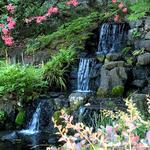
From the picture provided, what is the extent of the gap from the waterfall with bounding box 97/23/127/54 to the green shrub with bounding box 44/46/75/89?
1190 mm

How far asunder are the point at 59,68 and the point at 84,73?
66 cm

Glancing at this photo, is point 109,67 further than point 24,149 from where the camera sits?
Yes

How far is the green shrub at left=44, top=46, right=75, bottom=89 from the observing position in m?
10.1

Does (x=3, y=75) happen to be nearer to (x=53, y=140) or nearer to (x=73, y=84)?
(x=73, y=84)

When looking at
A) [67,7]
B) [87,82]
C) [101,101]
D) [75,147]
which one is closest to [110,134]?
[75,147]

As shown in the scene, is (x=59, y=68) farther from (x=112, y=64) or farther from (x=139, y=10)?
(x=139, y=10)

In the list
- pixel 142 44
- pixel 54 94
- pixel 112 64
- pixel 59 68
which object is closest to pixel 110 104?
pixel 112 64

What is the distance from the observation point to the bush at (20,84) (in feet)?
31.5

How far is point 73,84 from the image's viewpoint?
416 inches

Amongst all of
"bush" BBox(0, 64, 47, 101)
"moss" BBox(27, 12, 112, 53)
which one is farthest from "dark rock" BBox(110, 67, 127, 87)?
"moss" BBox(27, 12, 112, 53)

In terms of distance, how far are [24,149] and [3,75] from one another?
2813 mm

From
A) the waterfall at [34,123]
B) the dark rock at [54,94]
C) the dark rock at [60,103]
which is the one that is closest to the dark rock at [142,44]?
the dark rock at [54,94]

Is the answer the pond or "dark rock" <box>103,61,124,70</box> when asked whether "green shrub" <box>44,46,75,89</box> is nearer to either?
"dark rock" <box>103,61,124,70</box>

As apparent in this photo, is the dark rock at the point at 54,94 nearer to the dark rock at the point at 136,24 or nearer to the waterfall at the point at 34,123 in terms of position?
the waterfall at the point at 34,123
